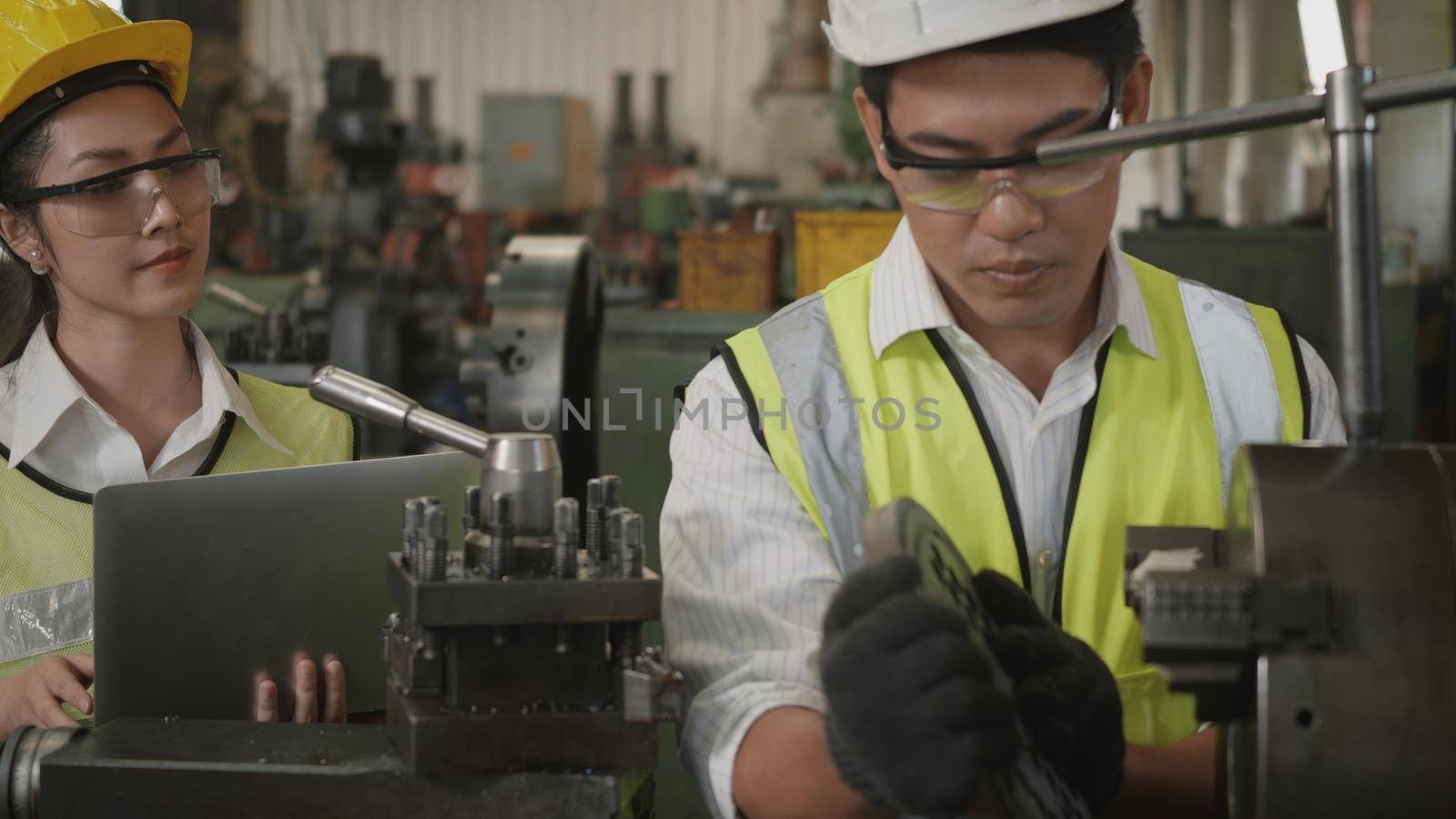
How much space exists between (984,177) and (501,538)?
18.8 inches

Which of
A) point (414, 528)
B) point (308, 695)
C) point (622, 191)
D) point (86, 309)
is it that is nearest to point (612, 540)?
point (414, 528)

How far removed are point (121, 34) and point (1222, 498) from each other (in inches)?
45.7

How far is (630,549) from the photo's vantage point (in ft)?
2.96

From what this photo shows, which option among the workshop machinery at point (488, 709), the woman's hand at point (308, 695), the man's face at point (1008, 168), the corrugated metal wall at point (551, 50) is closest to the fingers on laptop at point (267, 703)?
the woman's hand at point (308, 695)

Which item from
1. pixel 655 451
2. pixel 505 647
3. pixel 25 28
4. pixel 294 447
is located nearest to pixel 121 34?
pixel 25 28

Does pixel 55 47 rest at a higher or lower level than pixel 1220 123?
higher

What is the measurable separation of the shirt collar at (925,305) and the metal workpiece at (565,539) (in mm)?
430

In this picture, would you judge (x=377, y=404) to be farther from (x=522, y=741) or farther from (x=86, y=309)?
(x=86, y=309)

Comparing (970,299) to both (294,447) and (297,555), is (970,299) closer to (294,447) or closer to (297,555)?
(297,555)

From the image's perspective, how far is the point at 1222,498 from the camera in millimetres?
1198

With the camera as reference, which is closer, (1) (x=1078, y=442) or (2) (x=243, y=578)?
(2) (x=243, y=578)

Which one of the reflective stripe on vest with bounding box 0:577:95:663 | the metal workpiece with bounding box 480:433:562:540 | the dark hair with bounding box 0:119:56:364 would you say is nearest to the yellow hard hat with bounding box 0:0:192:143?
the dark hair with bounding box 0:119:56:364

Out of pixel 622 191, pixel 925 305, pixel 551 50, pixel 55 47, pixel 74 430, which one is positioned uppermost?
pixel 551 50

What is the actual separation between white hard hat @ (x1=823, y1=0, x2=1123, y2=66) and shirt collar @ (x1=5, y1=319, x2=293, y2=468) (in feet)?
2.58
